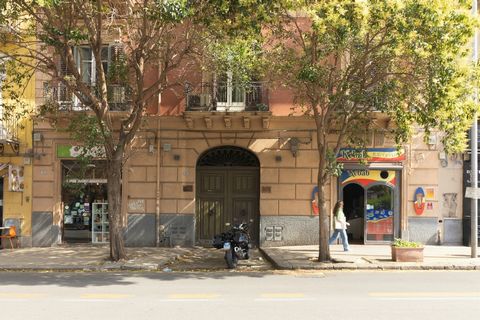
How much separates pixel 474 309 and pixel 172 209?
40.2ft

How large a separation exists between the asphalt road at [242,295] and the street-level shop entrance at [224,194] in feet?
20.7

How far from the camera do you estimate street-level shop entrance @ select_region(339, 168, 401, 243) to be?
60.9 ft

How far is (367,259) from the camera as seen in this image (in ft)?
48.6

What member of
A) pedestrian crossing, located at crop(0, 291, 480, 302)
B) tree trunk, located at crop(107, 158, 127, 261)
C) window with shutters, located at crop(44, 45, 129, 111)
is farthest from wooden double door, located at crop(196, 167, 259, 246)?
pedestrian crossing, located at crop(0, 291, 480, 302)

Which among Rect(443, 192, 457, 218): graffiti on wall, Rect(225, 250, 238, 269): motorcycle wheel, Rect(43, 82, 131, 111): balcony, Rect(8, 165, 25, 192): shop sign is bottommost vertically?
Rect(225, 250, 238, 269): motorcycle wheel

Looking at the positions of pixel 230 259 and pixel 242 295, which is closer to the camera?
pixel 242 295

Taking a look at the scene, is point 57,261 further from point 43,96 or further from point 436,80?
point 436,80

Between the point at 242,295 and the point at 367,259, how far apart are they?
21.4ft

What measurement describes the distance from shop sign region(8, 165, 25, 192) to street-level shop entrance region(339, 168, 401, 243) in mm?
11440

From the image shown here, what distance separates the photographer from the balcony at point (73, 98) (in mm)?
16969

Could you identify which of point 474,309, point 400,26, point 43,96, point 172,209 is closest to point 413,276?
point 474,309

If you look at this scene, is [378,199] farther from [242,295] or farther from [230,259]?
[242,295]

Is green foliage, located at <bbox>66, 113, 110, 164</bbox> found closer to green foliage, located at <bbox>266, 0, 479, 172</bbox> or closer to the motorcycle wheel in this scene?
the motorcycle wheel

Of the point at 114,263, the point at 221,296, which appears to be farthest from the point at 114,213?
the point at 221,296
